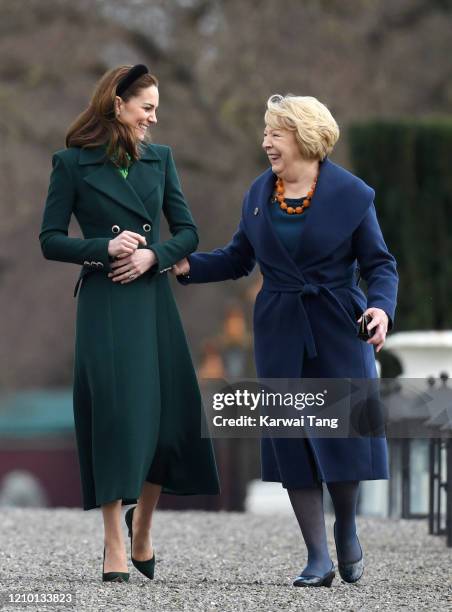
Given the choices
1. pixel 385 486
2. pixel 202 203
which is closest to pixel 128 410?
pixel 385 486

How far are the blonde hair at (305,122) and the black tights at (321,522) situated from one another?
44.9 inches

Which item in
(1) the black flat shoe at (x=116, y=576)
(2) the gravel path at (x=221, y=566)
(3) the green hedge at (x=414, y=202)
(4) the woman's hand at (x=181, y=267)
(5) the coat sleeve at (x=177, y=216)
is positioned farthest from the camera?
(3) the green hedge at (x=414, y=202)

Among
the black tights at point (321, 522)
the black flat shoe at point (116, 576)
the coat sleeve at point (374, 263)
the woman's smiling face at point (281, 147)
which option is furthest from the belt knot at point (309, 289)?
the black flat shoe at point (116, 576)

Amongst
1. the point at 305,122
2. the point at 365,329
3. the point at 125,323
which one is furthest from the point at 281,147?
the point at 125,323

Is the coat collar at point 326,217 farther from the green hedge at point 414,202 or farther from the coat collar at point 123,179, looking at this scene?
the green hedge at point 414,202

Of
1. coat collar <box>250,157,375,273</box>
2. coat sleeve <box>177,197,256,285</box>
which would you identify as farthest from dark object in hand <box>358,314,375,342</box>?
coat sleeve <box>177,197,256,285</box>

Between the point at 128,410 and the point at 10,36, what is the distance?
15.6m

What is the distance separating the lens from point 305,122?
18.9 ft

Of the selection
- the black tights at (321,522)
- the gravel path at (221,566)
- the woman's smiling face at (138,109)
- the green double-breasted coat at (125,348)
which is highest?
the woman's smiling face at (138,109)

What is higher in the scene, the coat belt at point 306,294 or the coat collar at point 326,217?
the coat collar at point 326,217

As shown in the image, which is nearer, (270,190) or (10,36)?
(270,190)

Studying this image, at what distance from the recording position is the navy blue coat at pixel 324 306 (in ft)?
18.9

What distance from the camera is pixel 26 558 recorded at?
22.1 ft

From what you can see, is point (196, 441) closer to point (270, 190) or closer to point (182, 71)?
point (270, 190)
